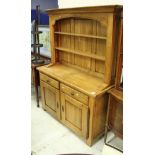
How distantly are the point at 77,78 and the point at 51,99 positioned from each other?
62cm

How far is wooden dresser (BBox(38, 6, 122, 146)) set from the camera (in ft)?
6.13

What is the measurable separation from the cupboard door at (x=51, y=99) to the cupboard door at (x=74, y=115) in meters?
0.14

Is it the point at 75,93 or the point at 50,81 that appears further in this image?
the point at 50,81

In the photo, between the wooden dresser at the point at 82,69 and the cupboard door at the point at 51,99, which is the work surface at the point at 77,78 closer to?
the wooden dresser at the point at 82,69

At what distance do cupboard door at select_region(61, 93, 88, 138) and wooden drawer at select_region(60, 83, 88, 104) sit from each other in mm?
54

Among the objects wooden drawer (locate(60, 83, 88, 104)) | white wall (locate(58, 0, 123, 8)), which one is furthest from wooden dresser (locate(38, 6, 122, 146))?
white wall (locate(58, 0, 123, 8))

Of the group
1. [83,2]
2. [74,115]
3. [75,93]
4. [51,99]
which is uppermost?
[83,2]

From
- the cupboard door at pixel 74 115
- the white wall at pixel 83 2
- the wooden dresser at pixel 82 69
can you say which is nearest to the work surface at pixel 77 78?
the wooden dresser at pixel 82 69

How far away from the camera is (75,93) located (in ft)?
6.69

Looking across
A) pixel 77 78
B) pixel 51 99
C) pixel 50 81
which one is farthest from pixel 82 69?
pixel 51 99

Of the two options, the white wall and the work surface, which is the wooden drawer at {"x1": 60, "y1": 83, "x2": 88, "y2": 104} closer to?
the work surface

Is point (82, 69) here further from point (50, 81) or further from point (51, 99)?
point (51, 99)

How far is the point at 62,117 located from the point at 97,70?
0.85 meters

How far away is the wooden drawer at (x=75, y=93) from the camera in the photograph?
1937mm
